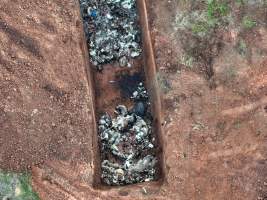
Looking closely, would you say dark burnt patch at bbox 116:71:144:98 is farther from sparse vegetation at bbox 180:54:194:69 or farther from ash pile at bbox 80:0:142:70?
sparse vegetation at bbox 180:54:194:69

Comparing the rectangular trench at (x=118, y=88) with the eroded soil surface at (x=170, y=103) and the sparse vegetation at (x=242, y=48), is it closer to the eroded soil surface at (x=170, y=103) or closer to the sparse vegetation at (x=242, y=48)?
the eroded soil surface at (x=170, y=103)

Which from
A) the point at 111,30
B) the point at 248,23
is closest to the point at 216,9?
the point at 248,23

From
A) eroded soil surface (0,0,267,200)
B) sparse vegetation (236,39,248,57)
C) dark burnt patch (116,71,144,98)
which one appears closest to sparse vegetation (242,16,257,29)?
eroded soil surface (0,0,267,200)

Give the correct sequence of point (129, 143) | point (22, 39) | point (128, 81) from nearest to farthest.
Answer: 1. point (22, 39)
2. point (129, 143)
3. point (128, 81)

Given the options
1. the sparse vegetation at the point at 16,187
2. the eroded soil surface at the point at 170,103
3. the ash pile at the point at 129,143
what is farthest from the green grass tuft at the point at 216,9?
the sparse vegetation at the point at 16,187

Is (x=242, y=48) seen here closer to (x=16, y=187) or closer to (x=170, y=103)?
(x=170, y=103)
